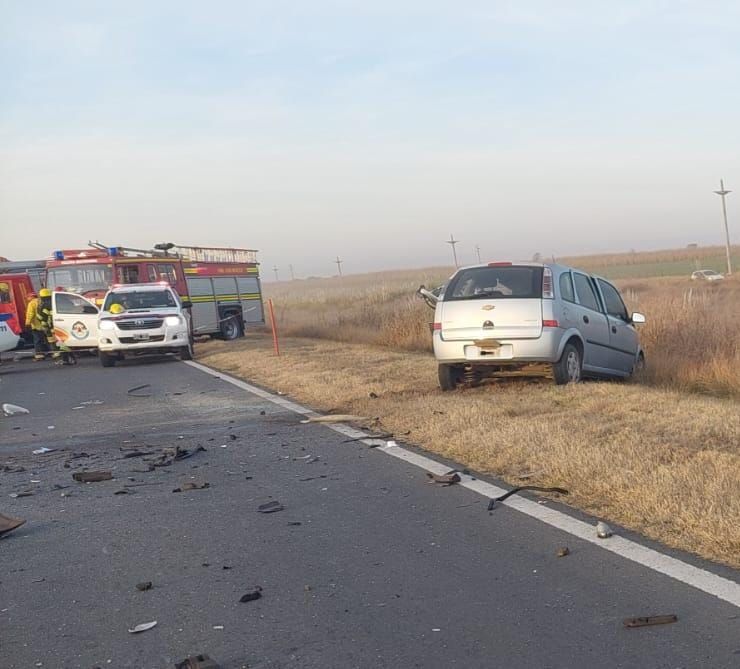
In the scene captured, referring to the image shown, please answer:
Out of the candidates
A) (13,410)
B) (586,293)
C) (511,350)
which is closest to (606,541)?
(511,350)

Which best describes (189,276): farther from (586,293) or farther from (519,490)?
(519,490)

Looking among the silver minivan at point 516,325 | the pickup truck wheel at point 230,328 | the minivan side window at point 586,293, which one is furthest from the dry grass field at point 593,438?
the pickup truck wheel at point 230,328

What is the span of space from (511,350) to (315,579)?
6.34 meters

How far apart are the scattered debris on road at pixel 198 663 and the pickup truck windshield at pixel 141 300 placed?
688 inches

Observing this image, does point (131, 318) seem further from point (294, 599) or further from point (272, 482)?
point (294, 599)

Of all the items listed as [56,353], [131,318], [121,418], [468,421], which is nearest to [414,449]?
[468,421]

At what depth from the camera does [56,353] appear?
899 inches

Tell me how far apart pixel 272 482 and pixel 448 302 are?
4.59m

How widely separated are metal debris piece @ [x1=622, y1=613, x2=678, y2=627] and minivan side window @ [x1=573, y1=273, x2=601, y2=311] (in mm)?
7850

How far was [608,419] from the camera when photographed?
876cm

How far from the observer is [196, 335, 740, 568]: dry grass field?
18.5ft

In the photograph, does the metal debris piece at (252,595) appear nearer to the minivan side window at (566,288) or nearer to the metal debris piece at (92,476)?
the metal debris piece at (92,476)

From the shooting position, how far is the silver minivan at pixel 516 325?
10.8 metres

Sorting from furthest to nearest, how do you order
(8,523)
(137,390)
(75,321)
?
(75,321), (137,390), (8,523)
